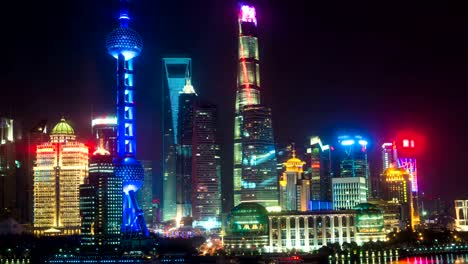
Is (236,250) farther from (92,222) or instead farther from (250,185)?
(250,185)

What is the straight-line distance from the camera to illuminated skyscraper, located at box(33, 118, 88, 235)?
133 metres

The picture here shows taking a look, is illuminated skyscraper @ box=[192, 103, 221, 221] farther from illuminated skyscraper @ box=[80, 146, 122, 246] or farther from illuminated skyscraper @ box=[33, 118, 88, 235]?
illuminated skyscraper @ box=[80, 146, 122, 246]

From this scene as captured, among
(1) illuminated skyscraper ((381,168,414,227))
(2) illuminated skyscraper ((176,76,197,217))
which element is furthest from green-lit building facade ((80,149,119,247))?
(1) illuminated skyscraper ((381,168,414,227))

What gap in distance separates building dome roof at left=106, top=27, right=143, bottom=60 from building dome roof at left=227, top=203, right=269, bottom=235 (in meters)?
28.7

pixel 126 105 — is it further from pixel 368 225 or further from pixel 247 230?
pixel 368 225

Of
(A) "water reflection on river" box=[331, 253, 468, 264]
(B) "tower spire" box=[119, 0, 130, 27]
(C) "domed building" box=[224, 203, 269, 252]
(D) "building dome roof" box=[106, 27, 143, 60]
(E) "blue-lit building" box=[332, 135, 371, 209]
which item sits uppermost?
(B) "tower spire" box=[119, 0, 130, 27]

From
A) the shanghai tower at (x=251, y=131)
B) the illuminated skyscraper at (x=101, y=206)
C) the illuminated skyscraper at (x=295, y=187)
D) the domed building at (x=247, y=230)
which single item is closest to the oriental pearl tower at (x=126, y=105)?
the illuminated skyscraper at (x=101, y=206)

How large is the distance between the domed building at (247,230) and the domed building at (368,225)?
47.4 ft

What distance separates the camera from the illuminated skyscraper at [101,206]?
113250 mm

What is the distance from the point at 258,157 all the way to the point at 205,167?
13.4m

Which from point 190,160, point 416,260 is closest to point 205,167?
point 190,160

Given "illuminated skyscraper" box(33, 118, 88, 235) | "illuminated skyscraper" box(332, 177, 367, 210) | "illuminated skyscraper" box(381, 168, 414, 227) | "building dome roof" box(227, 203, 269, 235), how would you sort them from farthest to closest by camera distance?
"illuminated skyscraper" box(381, 168, 414, 227) < "illuminated skyscraper" box(332, 177, 367, 210) < "illuminated skyscraper" box(33, 118, 88, 235) < "building dome roof" box(227, 203, 269, 235)

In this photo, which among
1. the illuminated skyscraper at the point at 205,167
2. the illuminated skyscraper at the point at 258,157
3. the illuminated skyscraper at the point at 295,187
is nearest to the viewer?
the illuminated skyscraper at the point at 295,187

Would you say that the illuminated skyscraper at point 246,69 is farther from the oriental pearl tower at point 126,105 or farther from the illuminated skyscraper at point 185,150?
the oriental pearl tower at point 126,105
